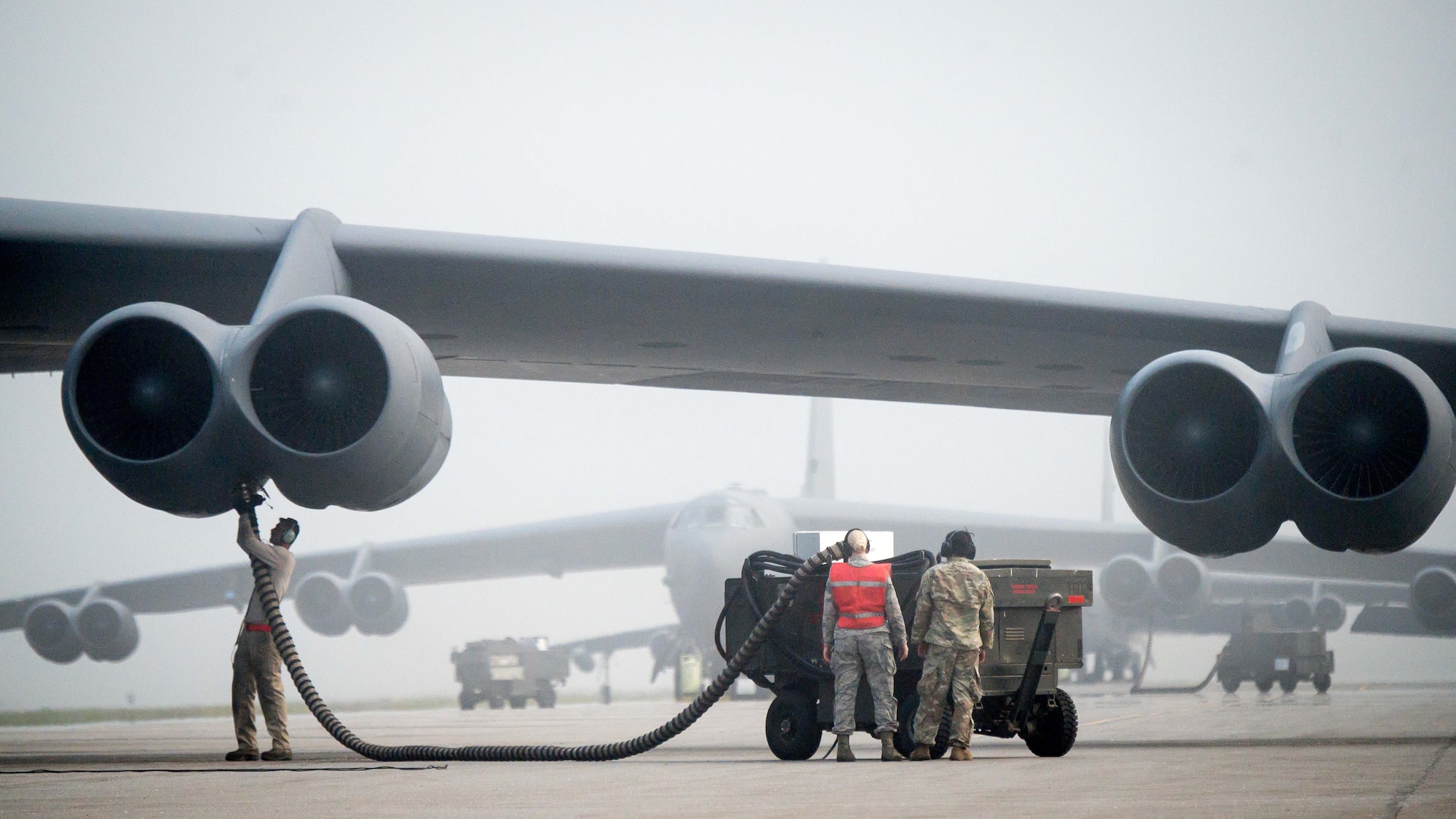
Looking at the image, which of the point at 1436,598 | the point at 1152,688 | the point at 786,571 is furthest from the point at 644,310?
the point at 1152,688

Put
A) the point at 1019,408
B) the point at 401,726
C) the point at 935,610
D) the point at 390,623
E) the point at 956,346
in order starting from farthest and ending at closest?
the point at 390,623 < the point at 401,726 < the point at 1019,408 < the point at 956,346 < the point at 935,610

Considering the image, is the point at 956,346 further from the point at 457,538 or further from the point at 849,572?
the point at 457,538

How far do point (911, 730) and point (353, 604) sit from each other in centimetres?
1998

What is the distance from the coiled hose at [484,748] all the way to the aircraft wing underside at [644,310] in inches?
65.4

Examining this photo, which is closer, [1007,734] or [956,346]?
[1007,734]

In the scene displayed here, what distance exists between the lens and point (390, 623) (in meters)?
26.7

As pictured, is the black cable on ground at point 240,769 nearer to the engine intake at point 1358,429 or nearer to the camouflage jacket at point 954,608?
the camouflage jacket at point 954,608

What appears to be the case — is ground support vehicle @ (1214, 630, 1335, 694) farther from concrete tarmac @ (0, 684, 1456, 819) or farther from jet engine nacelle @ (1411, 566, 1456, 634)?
concrete tarmac @ (0, 684, 1456, 819)

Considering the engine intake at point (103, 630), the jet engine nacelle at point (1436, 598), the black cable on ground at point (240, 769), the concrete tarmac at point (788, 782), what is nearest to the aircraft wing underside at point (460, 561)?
the engine intake at point (103, 630)

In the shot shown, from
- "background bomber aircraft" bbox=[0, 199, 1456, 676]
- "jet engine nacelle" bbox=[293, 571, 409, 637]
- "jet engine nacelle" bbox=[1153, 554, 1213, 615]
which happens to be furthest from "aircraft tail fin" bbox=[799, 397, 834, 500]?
"background bomber aircraft" bbox=[0, 199, 1456, 676]

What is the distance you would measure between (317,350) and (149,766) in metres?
2.98

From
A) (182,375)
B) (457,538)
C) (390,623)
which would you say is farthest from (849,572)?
(457,538)

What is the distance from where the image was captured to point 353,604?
1049 inches

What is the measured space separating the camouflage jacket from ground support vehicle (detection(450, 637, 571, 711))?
66.3ft
